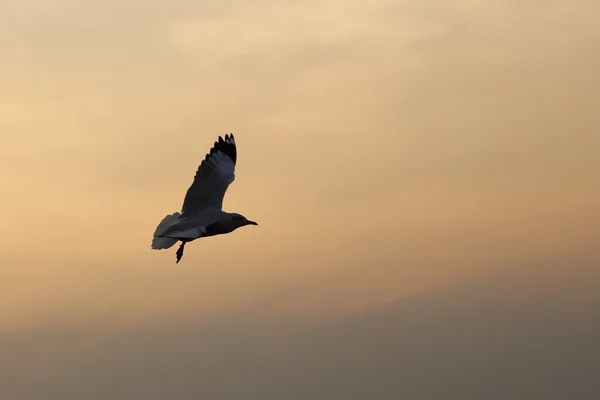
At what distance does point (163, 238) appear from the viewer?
44.4 m

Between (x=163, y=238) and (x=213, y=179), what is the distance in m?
3.63

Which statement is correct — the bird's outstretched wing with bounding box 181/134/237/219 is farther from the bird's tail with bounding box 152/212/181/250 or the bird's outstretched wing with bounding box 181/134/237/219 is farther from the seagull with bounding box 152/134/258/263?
the bird's tail with bounding box 152/212/181/250

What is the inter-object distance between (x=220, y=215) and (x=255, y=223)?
160cm

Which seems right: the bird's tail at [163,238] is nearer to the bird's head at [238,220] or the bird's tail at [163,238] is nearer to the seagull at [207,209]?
the seagull at [207,209]

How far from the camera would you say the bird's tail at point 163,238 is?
43625 millimetres

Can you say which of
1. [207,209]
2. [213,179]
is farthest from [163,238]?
[213,179]

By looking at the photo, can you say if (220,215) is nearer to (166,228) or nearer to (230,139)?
(166,228)

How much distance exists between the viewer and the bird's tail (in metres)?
43.6

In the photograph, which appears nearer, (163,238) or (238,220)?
(238,220)

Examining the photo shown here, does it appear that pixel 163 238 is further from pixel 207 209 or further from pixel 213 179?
pixel 213 179

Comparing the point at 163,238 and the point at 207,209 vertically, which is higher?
the point at 207,209

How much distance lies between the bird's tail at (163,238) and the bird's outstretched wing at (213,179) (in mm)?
1203

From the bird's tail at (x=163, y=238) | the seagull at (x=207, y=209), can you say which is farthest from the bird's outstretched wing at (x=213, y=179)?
the bird's tail at (x=163, y=238)

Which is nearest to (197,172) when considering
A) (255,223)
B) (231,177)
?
(231,177)
